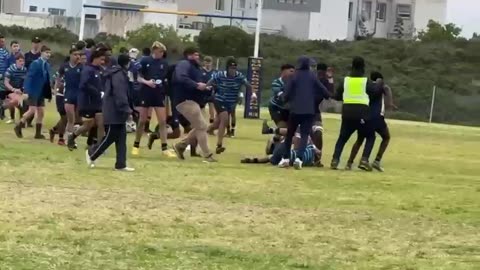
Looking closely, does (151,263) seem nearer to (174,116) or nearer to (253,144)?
(174,116)

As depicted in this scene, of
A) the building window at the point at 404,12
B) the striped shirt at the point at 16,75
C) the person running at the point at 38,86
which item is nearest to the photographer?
the person running at the point at 38,86

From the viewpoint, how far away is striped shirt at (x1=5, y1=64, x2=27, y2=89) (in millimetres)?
24953

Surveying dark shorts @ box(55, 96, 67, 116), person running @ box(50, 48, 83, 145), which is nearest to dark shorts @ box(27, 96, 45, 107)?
dark shorts @ box(55, 96, 67, 116)

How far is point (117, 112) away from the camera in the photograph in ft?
52.7

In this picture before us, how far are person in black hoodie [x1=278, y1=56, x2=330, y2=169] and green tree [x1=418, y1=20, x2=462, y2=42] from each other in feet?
218

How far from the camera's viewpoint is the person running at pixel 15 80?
24672mm

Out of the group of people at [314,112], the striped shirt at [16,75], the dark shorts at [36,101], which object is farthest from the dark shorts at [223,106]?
the striped shirt at [16,75]

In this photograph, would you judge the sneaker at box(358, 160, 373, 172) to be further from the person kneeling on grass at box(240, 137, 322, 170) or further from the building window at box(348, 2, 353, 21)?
the building window at box(348, 2, 353, 21)

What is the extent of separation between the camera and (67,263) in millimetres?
8859

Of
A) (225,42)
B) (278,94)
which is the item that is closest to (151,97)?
(278,94)

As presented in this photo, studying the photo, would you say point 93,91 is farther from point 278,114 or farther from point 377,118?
point 377,118

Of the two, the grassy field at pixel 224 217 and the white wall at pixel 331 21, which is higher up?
the white wall at pixel 331 21

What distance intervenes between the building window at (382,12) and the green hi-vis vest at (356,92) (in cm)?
7977

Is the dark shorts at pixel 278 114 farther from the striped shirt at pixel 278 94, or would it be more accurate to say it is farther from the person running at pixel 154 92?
the person running at pixel 154 92
